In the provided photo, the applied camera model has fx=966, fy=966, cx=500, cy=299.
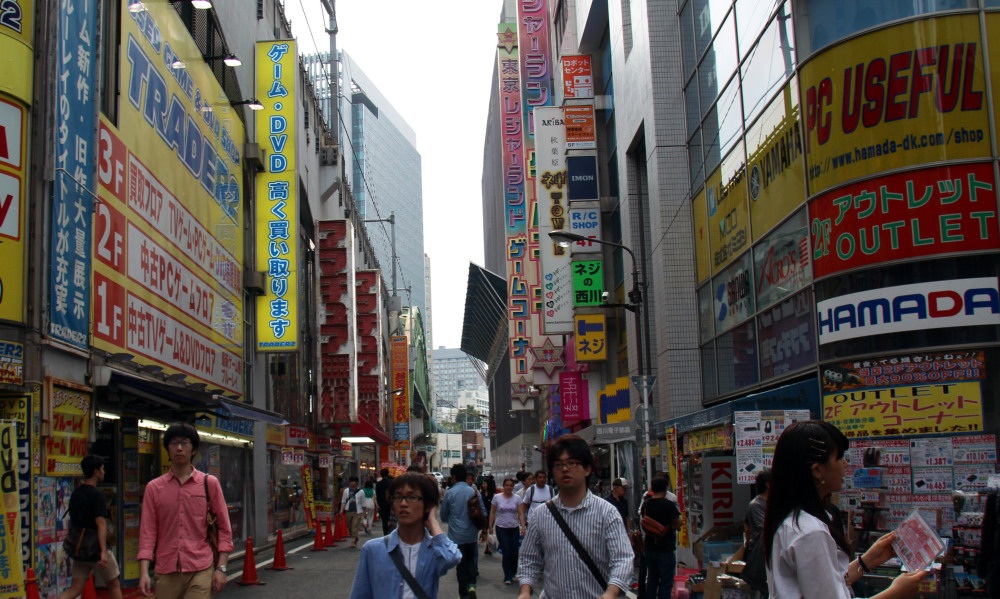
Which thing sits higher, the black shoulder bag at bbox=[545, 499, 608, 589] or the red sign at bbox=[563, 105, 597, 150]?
the red sign at bbox=[563, 105, 597, 150]

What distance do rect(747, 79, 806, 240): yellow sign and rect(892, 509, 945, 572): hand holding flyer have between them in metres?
11.0

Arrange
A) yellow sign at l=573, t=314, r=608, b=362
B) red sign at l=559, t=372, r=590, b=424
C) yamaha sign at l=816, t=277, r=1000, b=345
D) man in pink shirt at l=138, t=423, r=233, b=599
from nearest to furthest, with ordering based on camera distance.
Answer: man in pink shirt at l=138, t=423, r=233, b=599 → yamaha sign at l=816, t=277, r=1000, b=345 → yellow sign at l=573, t=314, r=608, b=362 → red sign at l=559, t=372, r=590, b=424

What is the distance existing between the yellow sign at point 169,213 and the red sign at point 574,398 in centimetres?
1653

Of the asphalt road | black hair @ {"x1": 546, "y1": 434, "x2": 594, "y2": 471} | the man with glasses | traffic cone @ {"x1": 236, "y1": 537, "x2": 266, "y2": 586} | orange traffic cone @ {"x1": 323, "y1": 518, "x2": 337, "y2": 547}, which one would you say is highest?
black hair @ {"x1": 546, "y1": 434, "x2": 594, "y2": 471}

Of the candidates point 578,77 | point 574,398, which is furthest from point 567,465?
point 574,398

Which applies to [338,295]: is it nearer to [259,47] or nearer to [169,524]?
[259,47]

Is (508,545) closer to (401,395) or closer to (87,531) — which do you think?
(87,531)

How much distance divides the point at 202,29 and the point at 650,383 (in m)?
12.5

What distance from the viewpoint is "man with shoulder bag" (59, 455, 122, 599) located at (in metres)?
8.79

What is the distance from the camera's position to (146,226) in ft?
51.5

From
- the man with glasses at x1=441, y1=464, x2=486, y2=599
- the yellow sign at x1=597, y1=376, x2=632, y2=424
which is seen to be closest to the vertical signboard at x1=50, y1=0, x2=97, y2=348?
the man with glasses at x1=441, y1=464, x2=486, y2=599

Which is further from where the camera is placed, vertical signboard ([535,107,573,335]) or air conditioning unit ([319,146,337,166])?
air conditioning unit ([319,146,337,166])

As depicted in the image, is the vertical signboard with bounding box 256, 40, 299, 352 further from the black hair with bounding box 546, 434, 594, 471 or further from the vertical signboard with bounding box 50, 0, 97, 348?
the black hair with bounding box 546, 434, 594, 471

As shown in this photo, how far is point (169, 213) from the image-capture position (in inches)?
673
